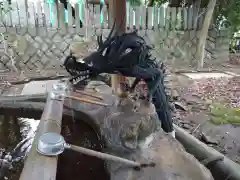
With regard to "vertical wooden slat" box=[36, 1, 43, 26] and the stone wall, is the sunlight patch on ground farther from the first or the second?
"vertical wooden slat" box=[36, 1, 43, 26]

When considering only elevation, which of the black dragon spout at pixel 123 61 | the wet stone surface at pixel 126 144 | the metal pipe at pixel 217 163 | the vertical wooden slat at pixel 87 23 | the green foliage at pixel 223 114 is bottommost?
the green foliage at pixel 223 114

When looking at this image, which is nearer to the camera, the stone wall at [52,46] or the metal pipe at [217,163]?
the metal pipe at [217,163]

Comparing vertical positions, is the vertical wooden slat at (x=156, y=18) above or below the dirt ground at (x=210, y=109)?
above

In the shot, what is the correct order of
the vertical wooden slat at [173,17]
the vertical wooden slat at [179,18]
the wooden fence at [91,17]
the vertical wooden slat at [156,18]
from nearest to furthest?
1. the wooden fence at [91,17]
2. the vertical wooden slat at [156,18]
3. the vertical wooden slat at [173,17]
4. the vertical wooden slat at [179,18]

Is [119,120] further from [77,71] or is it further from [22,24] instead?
[22,24]

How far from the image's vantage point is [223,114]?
128 inches

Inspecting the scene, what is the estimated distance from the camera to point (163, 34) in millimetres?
6227

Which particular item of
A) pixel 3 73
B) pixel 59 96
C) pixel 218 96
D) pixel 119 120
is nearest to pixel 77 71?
pixel 59 96

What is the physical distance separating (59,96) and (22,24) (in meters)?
4.48

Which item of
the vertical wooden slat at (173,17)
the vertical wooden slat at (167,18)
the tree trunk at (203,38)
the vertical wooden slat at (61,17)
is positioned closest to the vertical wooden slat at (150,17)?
the vertical wooden slat at (167,18)

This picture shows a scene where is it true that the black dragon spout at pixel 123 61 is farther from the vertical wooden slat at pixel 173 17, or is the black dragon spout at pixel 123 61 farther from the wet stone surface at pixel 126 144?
the vertical wooden slat at pixel 173 17

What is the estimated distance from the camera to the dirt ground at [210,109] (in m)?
2.58

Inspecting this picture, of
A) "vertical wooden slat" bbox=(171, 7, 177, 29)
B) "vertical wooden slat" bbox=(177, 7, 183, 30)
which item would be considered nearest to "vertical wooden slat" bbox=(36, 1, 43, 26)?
"vertical wooden slat" bbox=(171, 7, 177, 29)

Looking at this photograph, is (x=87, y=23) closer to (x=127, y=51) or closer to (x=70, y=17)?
(x=70, y=17)
